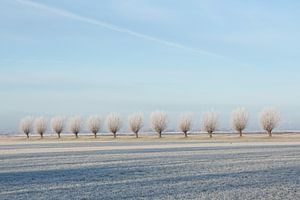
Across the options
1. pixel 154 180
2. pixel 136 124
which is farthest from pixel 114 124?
pixel 154 180

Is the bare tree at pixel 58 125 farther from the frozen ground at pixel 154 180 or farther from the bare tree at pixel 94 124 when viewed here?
the frozen ground at pixel 154 180

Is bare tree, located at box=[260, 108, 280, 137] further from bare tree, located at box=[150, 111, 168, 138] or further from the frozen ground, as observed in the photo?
the frozen ground

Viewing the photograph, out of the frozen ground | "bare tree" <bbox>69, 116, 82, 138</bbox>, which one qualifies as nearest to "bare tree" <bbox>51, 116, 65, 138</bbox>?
"bare tree" <bbox>69, 116, 82, 138</bbox>

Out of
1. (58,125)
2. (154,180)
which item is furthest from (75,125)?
(154,180)

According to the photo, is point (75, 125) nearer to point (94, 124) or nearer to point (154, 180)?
point (94, 124)

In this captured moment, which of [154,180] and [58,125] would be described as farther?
[58,125]

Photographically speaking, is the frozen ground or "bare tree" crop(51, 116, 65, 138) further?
"bare tree" crop(51, 116, 65, 138)

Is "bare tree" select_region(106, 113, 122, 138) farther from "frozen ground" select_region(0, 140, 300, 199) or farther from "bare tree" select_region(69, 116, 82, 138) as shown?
"frozen ground" select_region(0, 140, 300, 199)

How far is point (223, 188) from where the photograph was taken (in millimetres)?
17781

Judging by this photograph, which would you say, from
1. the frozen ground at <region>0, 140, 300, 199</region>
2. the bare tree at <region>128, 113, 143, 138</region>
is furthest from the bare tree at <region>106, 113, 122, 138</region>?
the frozen ground at <region>0, 140, 300, 199</region>

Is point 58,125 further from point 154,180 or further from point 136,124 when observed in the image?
point 154,180

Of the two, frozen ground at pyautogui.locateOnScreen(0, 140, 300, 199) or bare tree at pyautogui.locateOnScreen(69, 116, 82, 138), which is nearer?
frozen ground at pyautogui.locateOnScreen(0, 140, 300, 199)

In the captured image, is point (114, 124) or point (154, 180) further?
point (114, 124)

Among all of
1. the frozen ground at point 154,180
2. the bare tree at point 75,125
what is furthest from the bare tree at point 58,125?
the frozen ground at point 154,180
